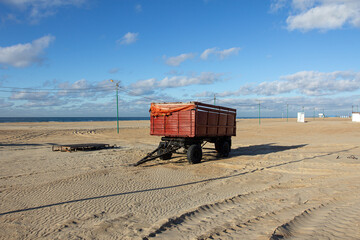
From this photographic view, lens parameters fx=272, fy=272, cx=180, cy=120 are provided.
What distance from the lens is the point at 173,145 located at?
12.3 metres

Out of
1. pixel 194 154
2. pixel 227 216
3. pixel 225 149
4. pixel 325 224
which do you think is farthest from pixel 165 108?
pixel 325 224

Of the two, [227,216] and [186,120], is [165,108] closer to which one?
[186,120]

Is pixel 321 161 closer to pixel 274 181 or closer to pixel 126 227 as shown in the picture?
pixel 274 181

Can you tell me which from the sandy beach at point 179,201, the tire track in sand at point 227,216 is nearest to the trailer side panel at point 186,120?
the sandy beach at point 179,201

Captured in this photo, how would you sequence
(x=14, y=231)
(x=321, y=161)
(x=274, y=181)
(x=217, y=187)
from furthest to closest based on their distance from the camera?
(x=321, y=161) < (x=274, y=181) < (x=217, y=187) < (x=14, y=231)

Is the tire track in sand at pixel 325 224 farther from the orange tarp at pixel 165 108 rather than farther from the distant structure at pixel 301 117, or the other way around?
the distant structure at pixel 301 117

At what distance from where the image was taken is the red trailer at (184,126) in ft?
38.0

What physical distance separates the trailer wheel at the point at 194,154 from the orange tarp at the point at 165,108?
1.74 meters

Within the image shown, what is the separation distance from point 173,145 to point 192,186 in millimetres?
4250

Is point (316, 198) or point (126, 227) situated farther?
point (316, 198)

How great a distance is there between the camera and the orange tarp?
38.4 feet

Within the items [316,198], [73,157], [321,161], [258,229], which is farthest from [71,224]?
[321,161]

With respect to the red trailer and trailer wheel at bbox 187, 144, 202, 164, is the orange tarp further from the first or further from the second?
trailer wheel at bbox 187, 144, 202, 164

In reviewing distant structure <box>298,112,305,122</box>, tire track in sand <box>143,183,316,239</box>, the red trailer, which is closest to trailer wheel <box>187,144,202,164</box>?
the red trailer
